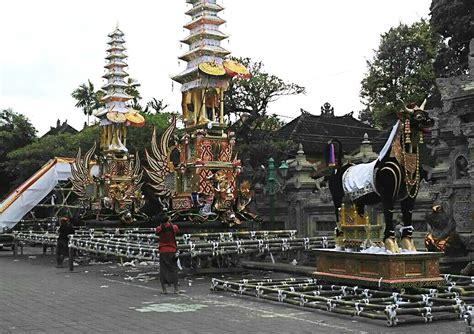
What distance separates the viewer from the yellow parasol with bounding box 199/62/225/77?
814 inches

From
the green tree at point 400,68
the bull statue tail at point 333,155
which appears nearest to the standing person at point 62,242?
the bull statue tail at point 333,155

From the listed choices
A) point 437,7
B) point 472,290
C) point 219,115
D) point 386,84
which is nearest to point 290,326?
point 472,290

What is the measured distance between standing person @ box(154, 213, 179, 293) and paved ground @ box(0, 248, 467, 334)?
1.31ft

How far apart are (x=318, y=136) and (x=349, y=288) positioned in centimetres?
2997

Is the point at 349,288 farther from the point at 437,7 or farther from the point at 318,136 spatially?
the point at 318,136

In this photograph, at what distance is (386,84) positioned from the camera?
118 feet

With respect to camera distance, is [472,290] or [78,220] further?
[78,220]

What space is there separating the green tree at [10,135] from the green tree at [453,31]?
29446 mm

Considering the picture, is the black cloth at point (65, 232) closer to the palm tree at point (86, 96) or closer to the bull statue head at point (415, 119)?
the bull statue head at point (415, 119)

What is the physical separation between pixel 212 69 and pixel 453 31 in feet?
48.6

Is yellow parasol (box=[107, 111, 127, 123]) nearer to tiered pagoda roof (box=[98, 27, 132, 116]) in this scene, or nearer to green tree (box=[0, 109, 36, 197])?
tiered pagoda roof (box=[98, 27, 132, 116])

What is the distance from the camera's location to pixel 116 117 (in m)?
28.2

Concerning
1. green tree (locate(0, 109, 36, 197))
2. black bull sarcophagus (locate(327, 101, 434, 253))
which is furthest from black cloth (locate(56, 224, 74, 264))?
green tree (locate(0, 109, 36, 197))

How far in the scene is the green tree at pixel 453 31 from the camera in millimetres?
29484
